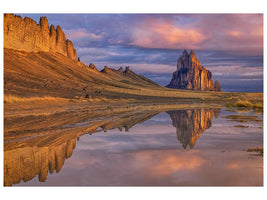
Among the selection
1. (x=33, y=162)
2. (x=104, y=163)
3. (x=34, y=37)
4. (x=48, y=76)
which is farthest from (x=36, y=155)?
(x=34, y=37)

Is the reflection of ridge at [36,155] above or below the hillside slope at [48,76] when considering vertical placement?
below

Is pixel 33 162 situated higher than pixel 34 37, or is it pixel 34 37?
pixel 34 37

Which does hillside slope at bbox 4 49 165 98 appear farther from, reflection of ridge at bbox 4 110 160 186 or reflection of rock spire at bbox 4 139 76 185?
reflection of rock spire at bbox 4 139 76 185

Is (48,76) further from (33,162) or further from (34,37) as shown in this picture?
(33,162)

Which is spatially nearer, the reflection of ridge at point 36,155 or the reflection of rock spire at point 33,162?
the reflection of rock spire at point 33,162

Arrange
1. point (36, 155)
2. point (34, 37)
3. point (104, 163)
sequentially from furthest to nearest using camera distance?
point (34, 37), point (36, 155), point (104, 163)

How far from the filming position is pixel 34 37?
263 ft

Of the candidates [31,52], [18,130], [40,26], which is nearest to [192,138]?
[18,130]

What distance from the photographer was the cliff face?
69.1 meters

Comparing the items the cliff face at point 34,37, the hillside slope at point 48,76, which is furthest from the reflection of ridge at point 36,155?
the cliff face at point 34,37

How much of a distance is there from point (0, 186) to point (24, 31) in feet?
253

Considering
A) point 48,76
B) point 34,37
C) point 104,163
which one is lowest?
point 104,163

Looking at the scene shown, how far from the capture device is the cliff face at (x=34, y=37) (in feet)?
227

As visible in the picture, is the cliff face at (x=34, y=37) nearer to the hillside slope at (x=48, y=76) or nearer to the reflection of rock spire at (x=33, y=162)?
the hillside slope at (x=48, y=76)
